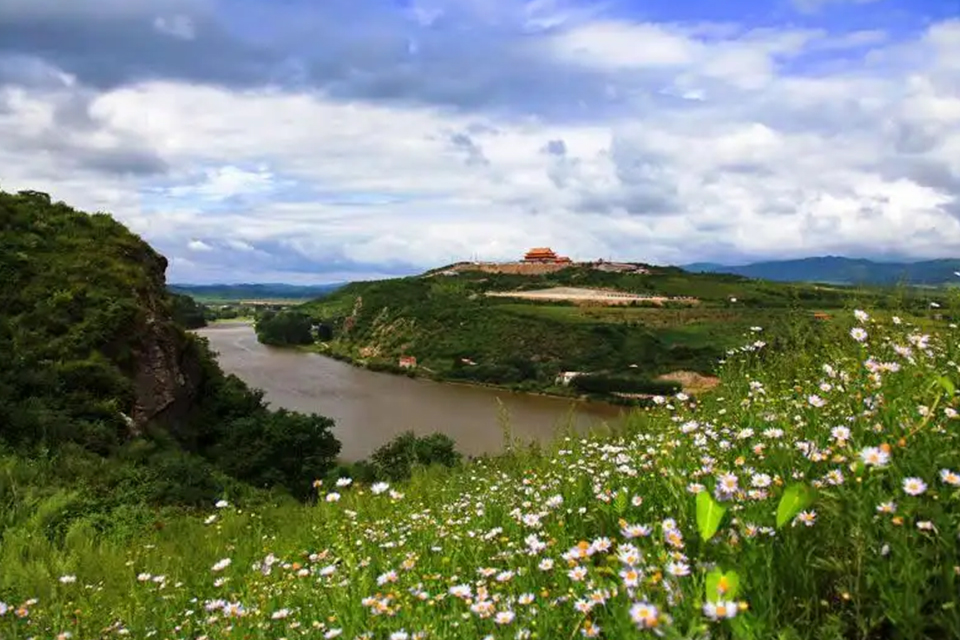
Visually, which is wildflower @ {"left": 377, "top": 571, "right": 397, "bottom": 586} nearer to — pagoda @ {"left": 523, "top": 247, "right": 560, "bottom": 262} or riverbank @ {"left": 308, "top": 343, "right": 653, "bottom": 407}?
riverbank @ {"left": 308, "top": 343, "right": 653, "bottom": 407}

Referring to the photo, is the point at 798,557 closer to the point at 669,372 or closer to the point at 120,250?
the point at 120,250

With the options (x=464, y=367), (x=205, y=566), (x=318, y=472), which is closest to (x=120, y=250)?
(x=318, y=472)

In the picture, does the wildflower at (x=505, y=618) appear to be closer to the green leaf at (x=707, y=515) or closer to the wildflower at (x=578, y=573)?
the wildflower at (x=578, y=573)

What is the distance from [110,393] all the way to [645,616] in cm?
2243

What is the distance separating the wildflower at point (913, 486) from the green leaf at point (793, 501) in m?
0.44

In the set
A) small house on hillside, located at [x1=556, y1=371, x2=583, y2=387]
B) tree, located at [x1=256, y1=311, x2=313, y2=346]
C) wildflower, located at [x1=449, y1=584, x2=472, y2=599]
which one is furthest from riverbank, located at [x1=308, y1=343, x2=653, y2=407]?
wildflower, located at [x1=449, y1=584, x2=472, y2=599]

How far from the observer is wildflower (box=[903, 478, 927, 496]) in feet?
8.98

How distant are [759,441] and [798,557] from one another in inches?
55.2

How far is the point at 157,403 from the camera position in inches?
944

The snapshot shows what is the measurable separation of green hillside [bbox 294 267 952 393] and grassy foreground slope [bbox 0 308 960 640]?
5547cm

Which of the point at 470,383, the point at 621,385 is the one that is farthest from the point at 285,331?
the point at 621,385

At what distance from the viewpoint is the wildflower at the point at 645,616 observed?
7.61 ft

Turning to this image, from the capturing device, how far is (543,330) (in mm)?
90562

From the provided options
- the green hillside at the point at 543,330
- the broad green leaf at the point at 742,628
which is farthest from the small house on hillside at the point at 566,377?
the broad green leaf at the point at 742,628
